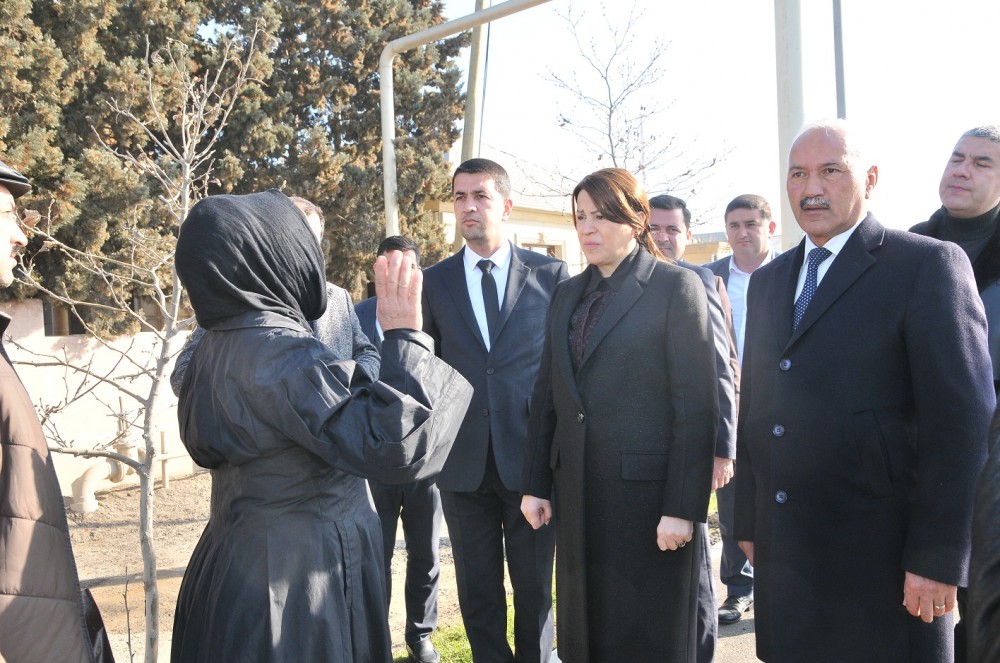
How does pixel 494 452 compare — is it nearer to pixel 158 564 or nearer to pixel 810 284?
pixel 810 284

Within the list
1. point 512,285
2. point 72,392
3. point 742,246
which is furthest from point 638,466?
point 72,392

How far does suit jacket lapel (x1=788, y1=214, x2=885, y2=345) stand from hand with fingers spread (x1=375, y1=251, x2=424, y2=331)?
127cm

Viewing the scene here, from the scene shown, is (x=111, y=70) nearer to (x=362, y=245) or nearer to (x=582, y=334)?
(x=362, y=245)

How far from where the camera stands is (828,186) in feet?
8.52

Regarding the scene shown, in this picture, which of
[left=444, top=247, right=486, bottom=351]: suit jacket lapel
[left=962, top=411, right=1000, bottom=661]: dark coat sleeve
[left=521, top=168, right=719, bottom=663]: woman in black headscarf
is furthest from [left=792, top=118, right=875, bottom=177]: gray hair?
[left=444, top=247, right=486, bottom=351]: suit jacket lapel

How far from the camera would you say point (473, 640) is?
12.7 feet

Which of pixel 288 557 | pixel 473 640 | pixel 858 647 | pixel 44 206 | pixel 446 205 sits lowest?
pixel 473 640

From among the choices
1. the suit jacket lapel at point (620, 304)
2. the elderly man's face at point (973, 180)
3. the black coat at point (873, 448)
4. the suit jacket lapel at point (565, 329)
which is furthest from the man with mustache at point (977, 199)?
the suit jacket lapel at point (565, 329)

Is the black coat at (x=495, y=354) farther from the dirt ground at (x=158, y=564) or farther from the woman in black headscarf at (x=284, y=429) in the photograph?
the woman in black headscarf at (x=284, y=429)

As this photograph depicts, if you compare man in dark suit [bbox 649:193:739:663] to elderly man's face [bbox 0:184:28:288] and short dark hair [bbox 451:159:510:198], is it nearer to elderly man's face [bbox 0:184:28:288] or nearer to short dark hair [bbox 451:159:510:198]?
short dark hair [bbox 451:159:510:198]

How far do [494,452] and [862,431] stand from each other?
1850 mm

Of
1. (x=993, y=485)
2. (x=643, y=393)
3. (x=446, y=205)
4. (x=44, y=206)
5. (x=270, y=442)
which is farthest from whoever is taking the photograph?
(x=446, y=205)

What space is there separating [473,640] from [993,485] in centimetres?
312

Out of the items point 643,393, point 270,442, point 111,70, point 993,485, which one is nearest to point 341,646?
point 270,442
